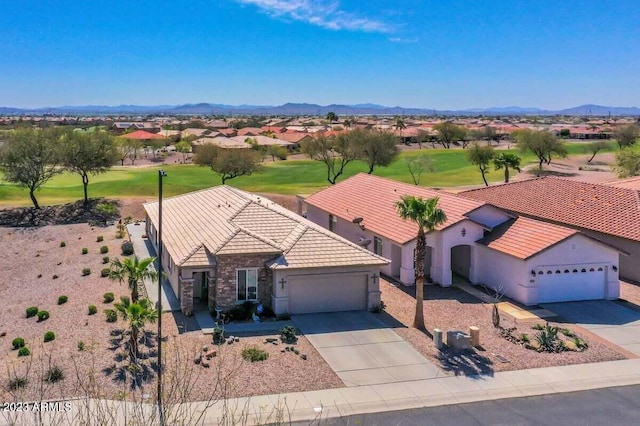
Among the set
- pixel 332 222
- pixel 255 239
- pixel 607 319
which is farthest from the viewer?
pixel 332 222

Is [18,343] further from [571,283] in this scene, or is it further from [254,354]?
[571,283]

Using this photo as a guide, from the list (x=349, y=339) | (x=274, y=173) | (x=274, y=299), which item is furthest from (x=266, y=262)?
(x=274, y=173)

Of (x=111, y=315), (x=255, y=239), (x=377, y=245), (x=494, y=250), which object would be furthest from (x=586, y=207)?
(x=111, y=315)

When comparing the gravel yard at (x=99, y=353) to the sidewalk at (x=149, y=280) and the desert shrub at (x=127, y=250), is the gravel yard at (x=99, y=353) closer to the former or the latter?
the sidewalk at (x=149, y=280)

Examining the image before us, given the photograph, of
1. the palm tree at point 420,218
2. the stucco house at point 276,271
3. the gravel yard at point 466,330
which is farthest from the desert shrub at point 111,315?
the palm tree at point 420,218

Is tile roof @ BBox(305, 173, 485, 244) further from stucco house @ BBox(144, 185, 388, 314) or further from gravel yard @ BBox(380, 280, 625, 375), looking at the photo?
stucco house @ BBox(144, 185, 388, 314)

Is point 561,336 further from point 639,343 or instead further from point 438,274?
point 438,274
